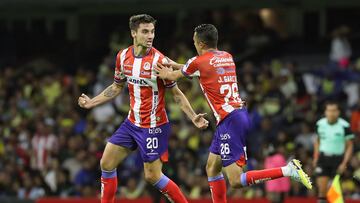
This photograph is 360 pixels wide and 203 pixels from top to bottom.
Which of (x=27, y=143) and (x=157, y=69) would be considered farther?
(x=27, y=143)

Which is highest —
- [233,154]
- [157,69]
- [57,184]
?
[157,69]

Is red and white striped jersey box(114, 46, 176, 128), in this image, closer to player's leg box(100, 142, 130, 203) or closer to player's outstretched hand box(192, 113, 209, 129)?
player's leg box(100, 142, 130, 203)

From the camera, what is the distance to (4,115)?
23.5m

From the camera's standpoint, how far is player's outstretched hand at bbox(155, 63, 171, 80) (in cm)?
1284

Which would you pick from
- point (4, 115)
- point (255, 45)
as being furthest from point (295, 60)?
point (4, 115)

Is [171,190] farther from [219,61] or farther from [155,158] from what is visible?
[219,61]

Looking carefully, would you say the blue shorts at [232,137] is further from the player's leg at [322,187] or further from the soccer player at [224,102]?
the player's leg at [322,187]

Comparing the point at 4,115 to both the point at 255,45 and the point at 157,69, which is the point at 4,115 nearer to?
the point at 255,45

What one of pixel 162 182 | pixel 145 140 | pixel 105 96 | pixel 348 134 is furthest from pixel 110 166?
pixel 348 134

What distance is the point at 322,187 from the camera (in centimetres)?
1612

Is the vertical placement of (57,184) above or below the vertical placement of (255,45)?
below

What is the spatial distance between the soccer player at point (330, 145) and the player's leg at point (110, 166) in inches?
161

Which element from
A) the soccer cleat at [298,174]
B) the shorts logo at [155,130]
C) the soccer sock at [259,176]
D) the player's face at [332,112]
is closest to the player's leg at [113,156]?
the shorts logo at [155,130]

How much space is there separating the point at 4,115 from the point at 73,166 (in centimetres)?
300
